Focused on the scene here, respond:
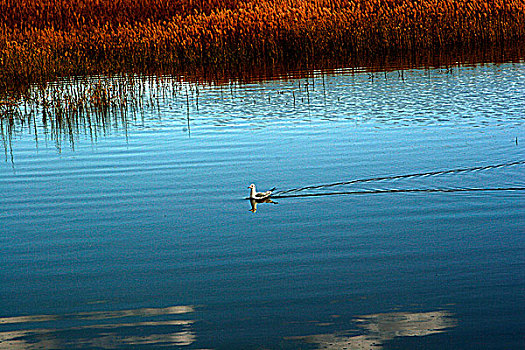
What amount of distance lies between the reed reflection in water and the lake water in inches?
0.5

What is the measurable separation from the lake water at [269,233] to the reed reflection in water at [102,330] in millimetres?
13

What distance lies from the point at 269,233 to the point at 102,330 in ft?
7.51

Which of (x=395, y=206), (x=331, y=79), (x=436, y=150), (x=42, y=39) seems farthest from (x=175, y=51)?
(x=395, y=206)

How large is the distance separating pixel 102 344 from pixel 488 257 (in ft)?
9.62

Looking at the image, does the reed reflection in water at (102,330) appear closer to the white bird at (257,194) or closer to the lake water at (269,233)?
the lake water at (269,233)

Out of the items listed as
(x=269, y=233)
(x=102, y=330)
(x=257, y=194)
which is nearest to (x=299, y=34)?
(x=257, y=194)

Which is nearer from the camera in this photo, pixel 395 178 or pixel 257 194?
pixel 257 194

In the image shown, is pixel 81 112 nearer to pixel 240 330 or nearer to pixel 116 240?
pixel 116 240

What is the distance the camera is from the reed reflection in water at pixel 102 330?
4738 millimetres

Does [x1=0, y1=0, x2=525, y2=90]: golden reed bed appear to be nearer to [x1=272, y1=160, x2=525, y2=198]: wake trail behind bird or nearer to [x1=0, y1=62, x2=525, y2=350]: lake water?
[x1=0, y1=62, x2=525, y2=350]: lake water

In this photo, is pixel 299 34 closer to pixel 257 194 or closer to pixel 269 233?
pixel 257 194

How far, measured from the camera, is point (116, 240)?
22.5 ft

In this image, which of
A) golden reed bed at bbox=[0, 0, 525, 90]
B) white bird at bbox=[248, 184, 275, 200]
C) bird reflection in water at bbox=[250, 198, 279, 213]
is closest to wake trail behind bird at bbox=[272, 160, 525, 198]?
bird reflection in water at bbox=[250, 198, 279, 213]

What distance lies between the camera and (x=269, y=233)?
6898 mm
